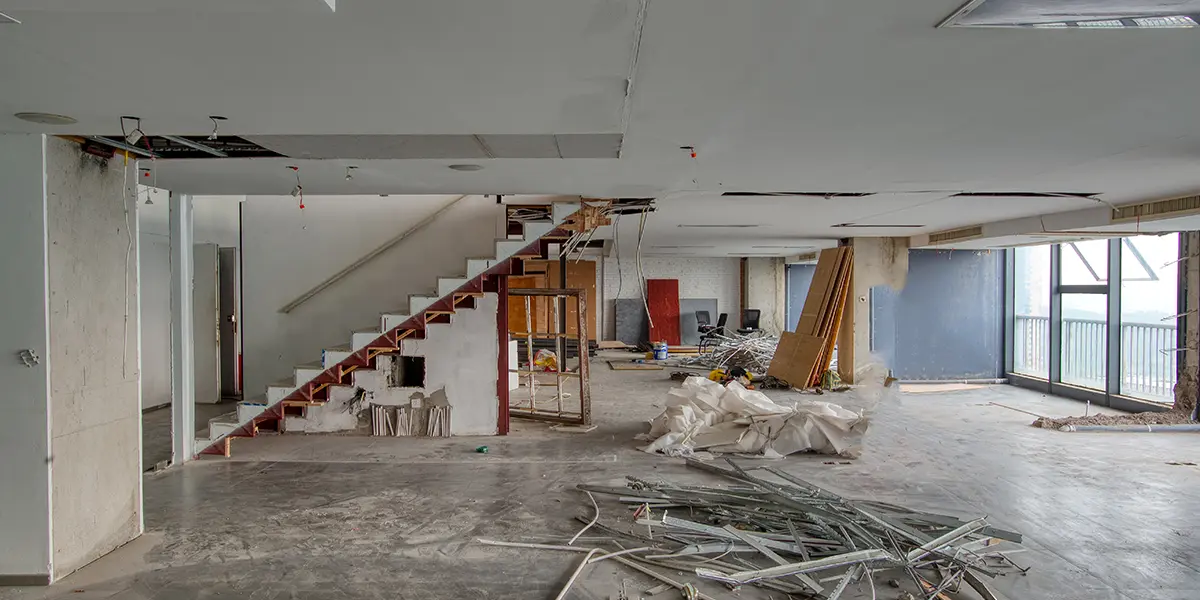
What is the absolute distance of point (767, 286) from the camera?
1673 centimetres

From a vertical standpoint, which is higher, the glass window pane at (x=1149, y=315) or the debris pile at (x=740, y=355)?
the glass window pane at (x=1149, y=315)

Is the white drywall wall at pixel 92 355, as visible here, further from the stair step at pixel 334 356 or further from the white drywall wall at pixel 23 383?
the stair step at pixel 334 356

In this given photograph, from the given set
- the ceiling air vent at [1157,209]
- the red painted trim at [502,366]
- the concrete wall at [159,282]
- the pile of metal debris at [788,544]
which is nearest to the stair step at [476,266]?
the red painted trim at [502,366]

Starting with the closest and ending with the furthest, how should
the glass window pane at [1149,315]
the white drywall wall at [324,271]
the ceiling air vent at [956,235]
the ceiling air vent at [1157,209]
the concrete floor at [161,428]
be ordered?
1. the ceiling air vent at [1157,209]
2. the concrete floor at [161,428]
3. the white drywall wall at [324,271]
4. the glass window pane at [1149,315]
5. the ceiling air vent at [956,235]

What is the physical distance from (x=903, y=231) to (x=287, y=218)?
330 inches

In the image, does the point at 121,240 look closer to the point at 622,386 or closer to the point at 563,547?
the point at 563,547

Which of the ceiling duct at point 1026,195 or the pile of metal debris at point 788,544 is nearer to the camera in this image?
the pile of metal debris at point 788,544

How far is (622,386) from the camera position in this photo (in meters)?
10.5

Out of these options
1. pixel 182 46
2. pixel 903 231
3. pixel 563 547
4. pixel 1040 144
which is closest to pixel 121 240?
pixel 182 46

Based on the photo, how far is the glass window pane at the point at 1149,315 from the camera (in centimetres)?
813

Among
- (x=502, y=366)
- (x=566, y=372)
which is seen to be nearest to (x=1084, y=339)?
(x=566, y=372)

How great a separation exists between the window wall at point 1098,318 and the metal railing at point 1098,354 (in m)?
0.01

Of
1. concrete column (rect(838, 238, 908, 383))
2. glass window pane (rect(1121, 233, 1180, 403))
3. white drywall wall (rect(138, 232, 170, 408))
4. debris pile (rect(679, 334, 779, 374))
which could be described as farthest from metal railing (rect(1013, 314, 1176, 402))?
white drywall wall (rect(138, 232, 170, 408))

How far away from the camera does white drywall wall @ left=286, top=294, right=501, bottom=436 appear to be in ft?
23.4
